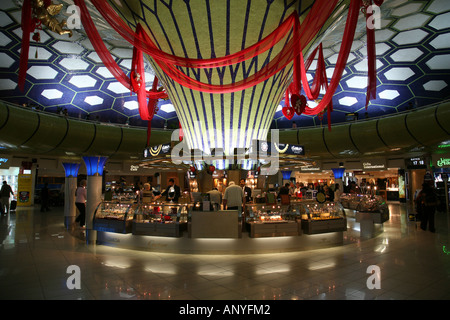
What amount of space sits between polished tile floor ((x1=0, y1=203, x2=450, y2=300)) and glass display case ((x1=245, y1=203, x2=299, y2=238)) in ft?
1.59

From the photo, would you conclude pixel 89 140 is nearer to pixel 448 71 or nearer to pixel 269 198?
pixel 269 198

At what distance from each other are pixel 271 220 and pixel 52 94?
15.8m

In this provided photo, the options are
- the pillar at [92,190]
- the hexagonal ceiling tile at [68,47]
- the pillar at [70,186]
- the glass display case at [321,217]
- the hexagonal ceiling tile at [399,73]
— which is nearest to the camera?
the glass display case at [321,217]

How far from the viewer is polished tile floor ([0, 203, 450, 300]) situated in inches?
145

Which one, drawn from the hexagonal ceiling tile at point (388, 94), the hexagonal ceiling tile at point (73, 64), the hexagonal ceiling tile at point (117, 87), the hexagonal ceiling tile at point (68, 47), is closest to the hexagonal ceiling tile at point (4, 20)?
the hexagonal ceiling tile at point (68, 47)

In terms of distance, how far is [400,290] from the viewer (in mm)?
3740

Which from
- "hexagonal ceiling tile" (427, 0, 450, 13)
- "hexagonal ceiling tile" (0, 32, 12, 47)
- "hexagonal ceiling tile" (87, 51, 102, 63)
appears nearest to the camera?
"hexagonal ceiling tile" (427, 0, 450, 13)

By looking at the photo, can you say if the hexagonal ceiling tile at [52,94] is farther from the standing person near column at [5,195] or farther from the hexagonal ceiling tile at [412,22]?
the hexagonal ceiling tile at [412,22]

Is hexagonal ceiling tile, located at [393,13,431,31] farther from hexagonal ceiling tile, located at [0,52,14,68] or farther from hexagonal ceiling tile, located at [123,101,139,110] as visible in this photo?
hexagonal ceiling tile, located at [0,52,14,68]

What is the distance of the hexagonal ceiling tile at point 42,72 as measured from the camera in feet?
44.4

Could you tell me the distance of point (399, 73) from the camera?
14445mm

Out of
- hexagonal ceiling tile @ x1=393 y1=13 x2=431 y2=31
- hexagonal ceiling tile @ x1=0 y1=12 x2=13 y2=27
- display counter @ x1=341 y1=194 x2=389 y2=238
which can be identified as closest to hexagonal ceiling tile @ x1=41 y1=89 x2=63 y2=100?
hexagonal ceiling tile @ x1=0 y1=12 x2=13 y2=27

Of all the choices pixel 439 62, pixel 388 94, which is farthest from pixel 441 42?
pixel 388 94

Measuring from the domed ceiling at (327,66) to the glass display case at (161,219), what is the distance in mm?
5460
